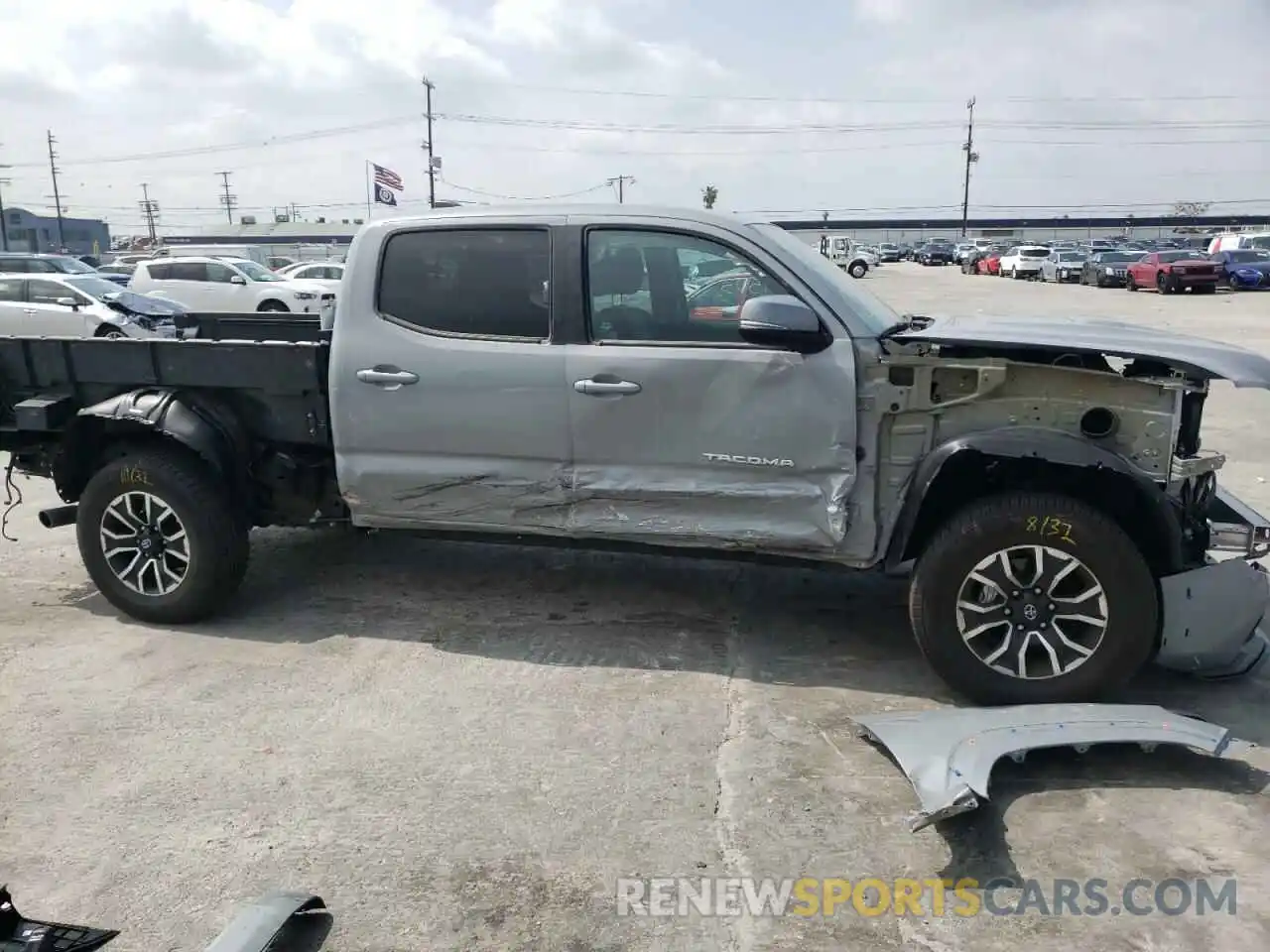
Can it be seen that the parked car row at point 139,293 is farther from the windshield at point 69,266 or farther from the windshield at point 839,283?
the windshield at point 839,283

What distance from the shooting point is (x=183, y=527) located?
4.90 m

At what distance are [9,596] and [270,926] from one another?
12.2ft

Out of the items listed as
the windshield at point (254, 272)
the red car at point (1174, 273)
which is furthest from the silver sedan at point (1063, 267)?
the windshield at point (254, 272)

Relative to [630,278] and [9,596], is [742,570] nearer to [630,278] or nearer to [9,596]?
[630,278]

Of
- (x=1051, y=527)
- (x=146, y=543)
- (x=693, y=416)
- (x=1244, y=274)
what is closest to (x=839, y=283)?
(x=693, y=416)

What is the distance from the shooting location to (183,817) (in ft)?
11.1

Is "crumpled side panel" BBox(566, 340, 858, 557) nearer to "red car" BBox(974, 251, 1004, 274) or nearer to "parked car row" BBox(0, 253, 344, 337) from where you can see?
"parked car row" BBox(0, 253, 344, 337)

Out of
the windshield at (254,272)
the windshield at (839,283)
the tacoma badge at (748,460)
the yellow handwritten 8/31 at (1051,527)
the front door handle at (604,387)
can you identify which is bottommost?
the yellow handwritten 8/31 at (1051,527)

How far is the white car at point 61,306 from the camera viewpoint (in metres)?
17.6

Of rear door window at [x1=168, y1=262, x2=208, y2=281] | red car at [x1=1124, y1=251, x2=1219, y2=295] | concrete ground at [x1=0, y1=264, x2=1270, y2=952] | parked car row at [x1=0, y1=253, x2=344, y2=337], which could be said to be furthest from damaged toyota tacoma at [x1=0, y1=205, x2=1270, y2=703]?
red car at [x1=1124, y1=251, x2=1219, y2=295]

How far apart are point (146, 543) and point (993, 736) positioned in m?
3.93

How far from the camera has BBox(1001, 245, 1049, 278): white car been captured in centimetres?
4862

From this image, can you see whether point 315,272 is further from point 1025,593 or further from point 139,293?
point 1025,593

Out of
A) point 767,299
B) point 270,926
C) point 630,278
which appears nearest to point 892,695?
point 767,299
